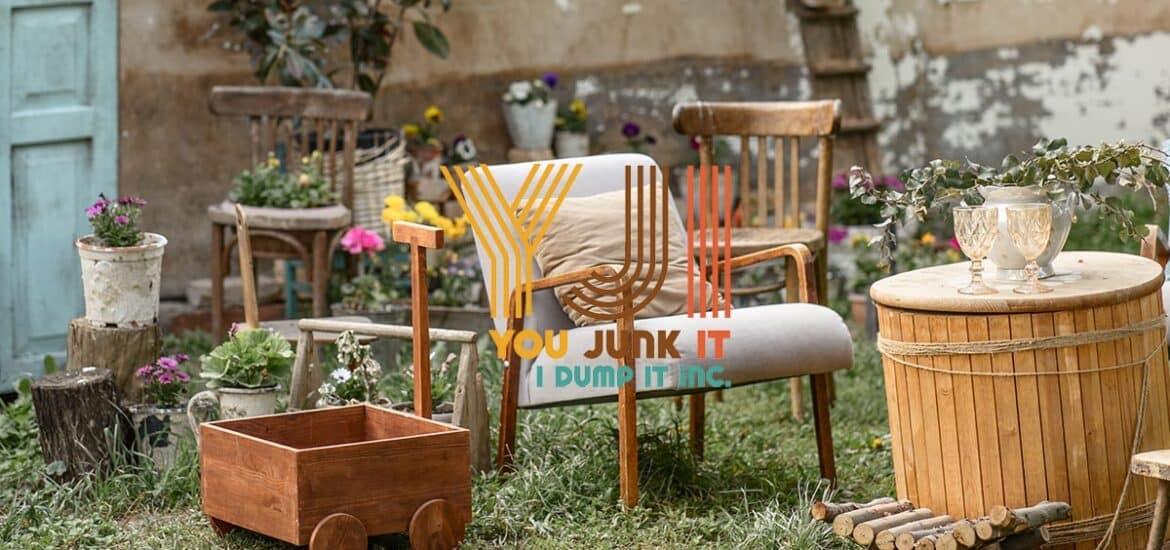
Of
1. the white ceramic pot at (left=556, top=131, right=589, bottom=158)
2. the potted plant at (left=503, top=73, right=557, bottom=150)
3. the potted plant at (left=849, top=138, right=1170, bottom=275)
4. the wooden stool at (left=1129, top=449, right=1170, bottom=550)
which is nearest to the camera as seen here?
the wooden stool at (left=1129, top=449, right=1170, bottom=550)

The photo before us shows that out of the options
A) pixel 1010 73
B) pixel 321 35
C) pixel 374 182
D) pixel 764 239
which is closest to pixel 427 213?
pixel 374 182

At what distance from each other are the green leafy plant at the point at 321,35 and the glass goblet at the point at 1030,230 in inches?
143

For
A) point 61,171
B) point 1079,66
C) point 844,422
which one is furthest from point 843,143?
point 61,171

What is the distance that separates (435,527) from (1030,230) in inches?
62.0

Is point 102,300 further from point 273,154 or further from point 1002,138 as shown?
point 1002,138

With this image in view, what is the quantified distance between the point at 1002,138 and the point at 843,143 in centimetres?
83

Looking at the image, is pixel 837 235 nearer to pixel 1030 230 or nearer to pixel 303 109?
pixel 303 109

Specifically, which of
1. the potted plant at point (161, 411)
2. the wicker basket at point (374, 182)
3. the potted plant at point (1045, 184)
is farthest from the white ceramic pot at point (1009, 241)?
the wicker basket at point (374, 182)

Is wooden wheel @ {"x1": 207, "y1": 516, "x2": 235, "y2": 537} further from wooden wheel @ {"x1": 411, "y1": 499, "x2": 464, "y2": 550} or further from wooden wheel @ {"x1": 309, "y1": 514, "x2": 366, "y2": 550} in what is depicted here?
wooden wheel @ {"x1": 411, "y1": 499, "x2": 464, "y2": 550}

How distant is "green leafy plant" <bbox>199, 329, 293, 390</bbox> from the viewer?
14.2ft

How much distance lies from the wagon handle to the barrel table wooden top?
3.74 ft

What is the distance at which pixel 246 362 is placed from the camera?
4.33 meters

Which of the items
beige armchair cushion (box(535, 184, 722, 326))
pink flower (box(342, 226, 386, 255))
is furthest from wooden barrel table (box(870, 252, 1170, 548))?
pink flower (box(342, 226, 386, 255))

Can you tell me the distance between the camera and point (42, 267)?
5.28m
